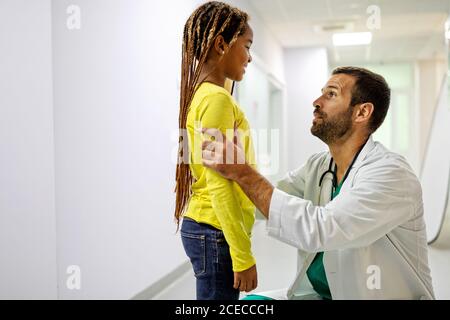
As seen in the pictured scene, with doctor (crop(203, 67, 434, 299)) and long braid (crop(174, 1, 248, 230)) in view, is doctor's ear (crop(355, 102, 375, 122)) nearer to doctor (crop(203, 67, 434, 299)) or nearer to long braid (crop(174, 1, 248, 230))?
doctor (crop(203, 67, 434, 299))

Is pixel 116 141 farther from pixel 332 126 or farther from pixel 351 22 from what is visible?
pixel 332 126

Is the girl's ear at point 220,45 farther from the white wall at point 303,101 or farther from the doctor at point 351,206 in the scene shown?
the white wall at point 303,101

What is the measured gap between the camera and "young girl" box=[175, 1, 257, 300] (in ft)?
2.47

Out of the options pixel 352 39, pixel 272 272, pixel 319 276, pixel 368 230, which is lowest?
pixel 272 272

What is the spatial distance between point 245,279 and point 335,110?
33 cm

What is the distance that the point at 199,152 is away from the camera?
799mm

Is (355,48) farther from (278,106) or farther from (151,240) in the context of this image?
(151,240)

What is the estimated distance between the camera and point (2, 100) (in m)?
1.28

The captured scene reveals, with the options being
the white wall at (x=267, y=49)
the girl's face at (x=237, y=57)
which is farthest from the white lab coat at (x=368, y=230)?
the white wall at (x=267, y=49)

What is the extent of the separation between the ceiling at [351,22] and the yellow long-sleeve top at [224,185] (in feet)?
1.48

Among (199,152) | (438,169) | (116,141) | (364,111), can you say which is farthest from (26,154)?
(438,169)

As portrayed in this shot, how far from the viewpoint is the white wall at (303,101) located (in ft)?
3.77

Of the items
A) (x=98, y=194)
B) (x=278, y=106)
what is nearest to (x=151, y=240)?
(x=98, y=194)

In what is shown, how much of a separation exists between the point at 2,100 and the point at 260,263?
843 mm
